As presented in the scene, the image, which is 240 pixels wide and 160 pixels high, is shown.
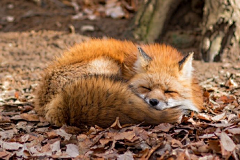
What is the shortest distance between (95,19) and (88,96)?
4.26m

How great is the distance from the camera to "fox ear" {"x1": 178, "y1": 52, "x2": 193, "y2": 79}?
3.39m

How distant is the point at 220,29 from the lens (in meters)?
5.05

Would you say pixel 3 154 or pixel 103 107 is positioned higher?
pixel 103 107

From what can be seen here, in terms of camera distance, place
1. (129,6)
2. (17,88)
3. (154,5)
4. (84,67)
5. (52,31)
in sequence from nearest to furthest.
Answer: (84,67) → (17,88) → (154,5) → (52,31) → (129,6)

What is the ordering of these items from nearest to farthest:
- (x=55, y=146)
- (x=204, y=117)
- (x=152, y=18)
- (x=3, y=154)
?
(x=3, y=154), (x=55, y=146), (x=204, y=117), (x=152, y=18)

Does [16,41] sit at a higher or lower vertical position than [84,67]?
higher

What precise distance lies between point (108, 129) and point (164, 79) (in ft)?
2.88

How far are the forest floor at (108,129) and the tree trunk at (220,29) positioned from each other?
0.19 metres

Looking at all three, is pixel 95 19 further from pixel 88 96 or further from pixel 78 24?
pixel 88 96

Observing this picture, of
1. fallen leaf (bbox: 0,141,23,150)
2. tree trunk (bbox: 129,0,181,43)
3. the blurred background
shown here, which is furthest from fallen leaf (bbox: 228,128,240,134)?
tree trunk (bbox: 129,0,181,43)

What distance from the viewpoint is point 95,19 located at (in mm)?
6914

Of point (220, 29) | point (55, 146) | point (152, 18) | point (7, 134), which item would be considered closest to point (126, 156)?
point (55, 146)

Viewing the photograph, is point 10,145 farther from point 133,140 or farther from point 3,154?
point 133,140


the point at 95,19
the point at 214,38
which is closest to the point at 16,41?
the point at 95,19
